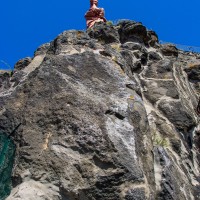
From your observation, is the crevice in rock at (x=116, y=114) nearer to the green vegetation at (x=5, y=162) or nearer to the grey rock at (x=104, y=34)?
the green vegetation at (x=5, y=162)

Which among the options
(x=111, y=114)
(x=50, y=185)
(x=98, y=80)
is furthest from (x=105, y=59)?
(x=50, y=185)

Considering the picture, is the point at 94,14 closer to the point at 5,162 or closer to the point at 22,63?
the point at 22,63

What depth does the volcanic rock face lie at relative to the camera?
287 cm

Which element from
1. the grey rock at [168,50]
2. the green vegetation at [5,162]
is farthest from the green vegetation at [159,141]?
the grey rock at [168,50]

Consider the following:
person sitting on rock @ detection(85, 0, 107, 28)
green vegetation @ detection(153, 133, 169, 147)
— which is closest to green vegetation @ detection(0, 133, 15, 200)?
green vegetation @ detection(153, 133, 169, 147)

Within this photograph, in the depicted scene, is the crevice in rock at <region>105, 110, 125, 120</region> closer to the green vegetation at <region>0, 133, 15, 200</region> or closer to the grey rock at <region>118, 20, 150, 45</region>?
the green vegetation at <region>0, 133, 15, 200</region>

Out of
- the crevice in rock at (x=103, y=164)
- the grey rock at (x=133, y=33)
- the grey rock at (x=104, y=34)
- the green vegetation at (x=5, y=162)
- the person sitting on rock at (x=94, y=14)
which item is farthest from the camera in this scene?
the person sitting on rock at (x=94, y=14)

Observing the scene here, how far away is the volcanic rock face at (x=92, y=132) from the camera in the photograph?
287 cm

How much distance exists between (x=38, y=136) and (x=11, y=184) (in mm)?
457

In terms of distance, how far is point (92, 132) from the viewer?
125 inches

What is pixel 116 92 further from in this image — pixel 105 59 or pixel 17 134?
pixel 17 134

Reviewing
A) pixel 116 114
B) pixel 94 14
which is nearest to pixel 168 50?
pixel 116 114

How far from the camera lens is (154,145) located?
148 inches

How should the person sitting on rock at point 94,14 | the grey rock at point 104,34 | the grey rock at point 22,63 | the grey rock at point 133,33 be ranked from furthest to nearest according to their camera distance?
the person sitting on rock at point 94,14 < the grey rock at point 133,33 < the grey rock at point 104,34 < the grey rock at point 22,63
